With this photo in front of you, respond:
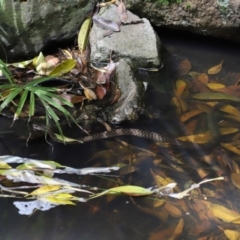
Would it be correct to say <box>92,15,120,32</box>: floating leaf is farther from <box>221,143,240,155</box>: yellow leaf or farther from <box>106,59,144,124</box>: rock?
<box>221,143,240,155</box>: yellow leaf

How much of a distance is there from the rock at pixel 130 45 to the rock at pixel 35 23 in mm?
189

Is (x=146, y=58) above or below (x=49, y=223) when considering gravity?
above

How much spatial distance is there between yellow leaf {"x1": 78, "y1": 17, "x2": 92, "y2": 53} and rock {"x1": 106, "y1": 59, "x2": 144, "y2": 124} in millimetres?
379

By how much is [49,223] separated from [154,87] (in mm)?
1366

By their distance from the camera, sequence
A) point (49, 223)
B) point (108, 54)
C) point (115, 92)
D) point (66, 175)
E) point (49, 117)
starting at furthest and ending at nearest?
point (108, 54) < point (115, 92) < point (49, 117) < point (66, 175) < point (49, 223)

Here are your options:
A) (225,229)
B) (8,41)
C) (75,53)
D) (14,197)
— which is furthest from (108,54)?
(225,229)

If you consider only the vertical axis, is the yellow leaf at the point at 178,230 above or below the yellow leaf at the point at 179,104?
below

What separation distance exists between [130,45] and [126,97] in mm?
544

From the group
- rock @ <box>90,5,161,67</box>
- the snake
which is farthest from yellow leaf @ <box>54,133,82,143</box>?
rock @ <box>90,5,161,67</box>

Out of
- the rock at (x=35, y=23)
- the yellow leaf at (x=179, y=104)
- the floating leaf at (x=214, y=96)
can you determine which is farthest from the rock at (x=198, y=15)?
the yellow leaf at (x=179, y=104)

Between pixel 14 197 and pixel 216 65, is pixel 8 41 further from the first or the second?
pixel 216 65

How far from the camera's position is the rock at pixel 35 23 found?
9.60 feet

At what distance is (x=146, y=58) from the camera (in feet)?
10.1

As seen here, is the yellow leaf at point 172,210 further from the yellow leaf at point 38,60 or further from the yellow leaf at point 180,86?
the yellow leaf at point 38,60
